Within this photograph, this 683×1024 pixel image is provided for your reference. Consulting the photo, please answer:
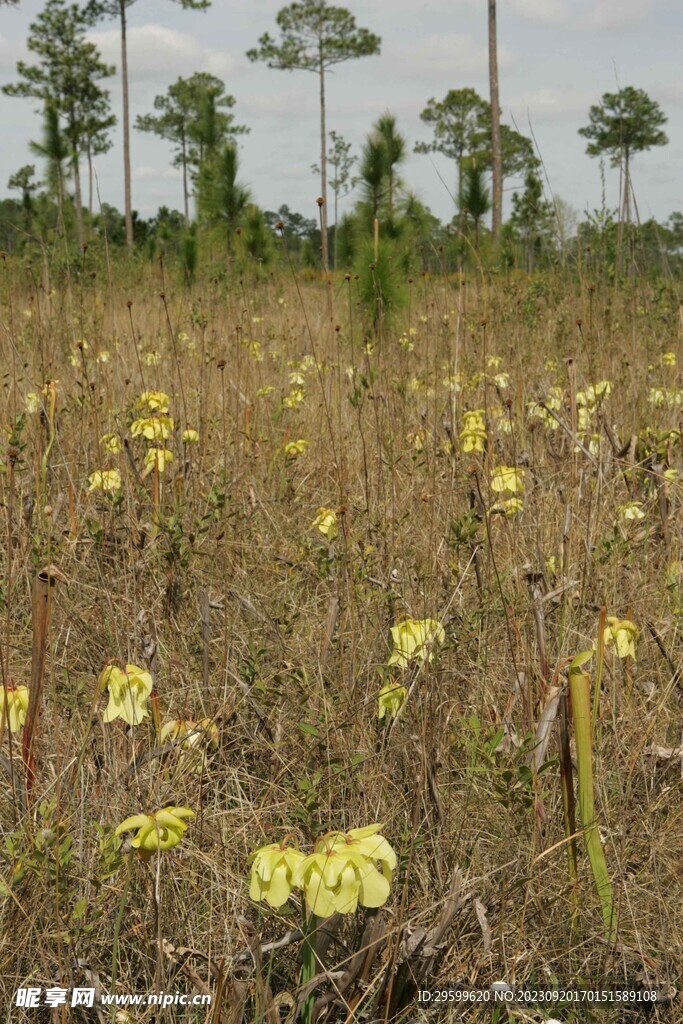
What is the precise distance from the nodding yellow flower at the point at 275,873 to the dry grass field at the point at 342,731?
0.08 metres

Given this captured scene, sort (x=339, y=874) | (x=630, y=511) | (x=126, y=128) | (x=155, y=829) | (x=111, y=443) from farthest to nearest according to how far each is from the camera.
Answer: (x=126, y=128)
(x=111, y=443)
(x=630, y=511)
(x=155, y=829)
(x=339, y=874)

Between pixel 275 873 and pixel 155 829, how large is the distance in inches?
5.6

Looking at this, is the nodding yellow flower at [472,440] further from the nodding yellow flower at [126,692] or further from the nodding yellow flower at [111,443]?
the nodding yellow flower at [126,692]

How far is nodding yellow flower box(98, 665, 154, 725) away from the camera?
116 centimetres

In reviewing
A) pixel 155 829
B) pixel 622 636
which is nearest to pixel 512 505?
pixel 622 636

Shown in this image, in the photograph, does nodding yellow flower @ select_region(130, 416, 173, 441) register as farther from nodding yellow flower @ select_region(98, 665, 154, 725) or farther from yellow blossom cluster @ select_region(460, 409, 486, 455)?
nodding yellow flower @ select_region(98, 665, 154, 725)

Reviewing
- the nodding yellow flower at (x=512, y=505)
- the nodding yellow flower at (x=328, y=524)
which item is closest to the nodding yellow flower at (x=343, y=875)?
the nodding yellow flower at (x=512, y=505)

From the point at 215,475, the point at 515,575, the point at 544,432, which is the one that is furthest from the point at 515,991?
the point at 544,432

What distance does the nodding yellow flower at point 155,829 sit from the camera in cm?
87

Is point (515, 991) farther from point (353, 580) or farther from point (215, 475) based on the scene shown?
point (215, 475)

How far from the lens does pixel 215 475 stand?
90.7 inches

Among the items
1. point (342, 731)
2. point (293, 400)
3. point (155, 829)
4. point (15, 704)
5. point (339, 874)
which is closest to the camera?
point (339, 874)

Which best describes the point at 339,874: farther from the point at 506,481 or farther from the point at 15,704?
the point at 506,481

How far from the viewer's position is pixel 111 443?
2.42 meters
